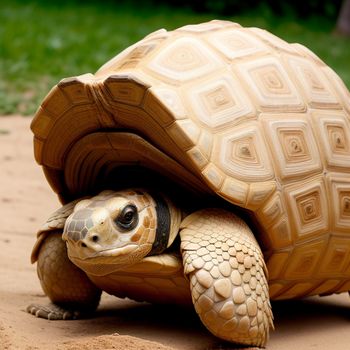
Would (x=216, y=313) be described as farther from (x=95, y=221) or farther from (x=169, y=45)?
(x=169, y=45)

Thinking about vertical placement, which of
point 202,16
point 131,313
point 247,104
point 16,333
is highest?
point 247,104

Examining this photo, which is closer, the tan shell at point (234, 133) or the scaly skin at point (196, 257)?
the scaly skin at point (196, 257)

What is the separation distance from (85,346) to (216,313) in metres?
0.46

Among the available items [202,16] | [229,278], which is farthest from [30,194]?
[202,16]

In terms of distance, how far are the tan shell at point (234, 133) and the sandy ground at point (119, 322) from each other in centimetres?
21

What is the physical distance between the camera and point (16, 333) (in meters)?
A: 3.11

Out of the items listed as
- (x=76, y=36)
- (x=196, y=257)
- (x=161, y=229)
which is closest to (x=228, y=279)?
(x=196, y=257)

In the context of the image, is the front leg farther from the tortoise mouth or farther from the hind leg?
the hind leg

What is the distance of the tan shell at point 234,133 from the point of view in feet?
10.5

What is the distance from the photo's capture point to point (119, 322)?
143 inches

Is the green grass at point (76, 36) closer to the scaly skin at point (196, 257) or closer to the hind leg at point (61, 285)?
the hind leg at point (61, 285)

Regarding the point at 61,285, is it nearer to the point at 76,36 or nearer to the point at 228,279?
the point at 228,279

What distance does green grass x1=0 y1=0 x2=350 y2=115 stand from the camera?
843 cm

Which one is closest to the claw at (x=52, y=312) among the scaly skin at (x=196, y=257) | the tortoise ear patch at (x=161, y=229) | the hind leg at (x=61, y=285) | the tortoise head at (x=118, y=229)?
the hind leg at (x=61, y=285)
